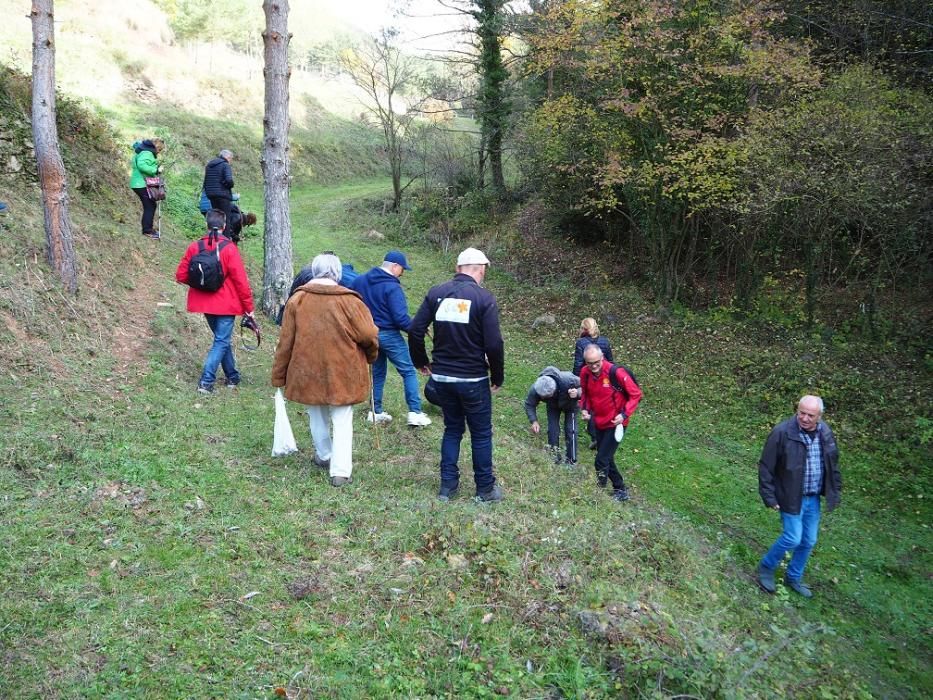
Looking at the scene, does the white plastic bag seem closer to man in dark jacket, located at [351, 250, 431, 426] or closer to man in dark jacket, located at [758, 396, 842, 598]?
man in dark jacket, located at [351, 250, 431, 426]

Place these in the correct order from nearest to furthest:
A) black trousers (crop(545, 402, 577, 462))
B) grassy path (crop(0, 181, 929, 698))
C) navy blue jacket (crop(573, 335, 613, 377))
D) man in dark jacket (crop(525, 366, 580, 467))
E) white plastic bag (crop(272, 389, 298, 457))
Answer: grassy path (crop(0, 181, 929, 698)), white plastic bag (crop(272, 389, 298, 457)), man in dark jacket (crop(525, 366, 580, 467)), black trousers (crop(545, 402, 577, 462)), navy blue jacket (crop(573, 335, 613, 377))

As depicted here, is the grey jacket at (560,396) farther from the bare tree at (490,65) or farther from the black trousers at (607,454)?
the bare tree at (490,65)

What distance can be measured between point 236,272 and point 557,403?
13.6 feet

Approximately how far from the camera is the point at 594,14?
Result: 14.6 metres

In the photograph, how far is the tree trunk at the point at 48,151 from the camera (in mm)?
7801

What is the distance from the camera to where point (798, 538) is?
633cm

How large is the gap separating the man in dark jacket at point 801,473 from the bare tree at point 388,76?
20.8 meters

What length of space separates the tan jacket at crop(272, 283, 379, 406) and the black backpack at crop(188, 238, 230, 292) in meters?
2.16

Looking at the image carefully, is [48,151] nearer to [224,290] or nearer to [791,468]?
[224,290]

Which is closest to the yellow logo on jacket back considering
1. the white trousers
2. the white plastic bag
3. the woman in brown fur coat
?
the woman in brown fur coat

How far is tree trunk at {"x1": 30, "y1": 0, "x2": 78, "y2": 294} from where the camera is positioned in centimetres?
780

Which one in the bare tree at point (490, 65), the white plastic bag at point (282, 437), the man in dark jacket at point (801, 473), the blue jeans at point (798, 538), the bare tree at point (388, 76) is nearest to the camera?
the white plastic bag at point (282, 437)

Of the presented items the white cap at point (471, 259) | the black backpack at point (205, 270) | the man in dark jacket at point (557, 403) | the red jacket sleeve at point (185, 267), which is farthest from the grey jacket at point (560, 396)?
the red jacket sleeve at point (185, 267)

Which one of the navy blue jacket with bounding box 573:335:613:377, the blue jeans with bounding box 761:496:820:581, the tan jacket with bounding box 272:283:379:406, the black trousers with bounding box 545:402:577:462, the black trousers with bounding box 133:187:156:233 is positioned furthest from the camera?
the black trousers with bounding box 133:187:156:233
